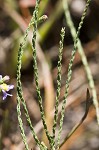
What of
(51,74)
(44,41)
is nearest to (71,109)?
(51,74)

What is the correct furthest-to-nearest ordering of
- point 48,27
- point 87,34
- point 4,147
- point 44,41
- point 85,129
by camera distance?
point 87,34, point 44,41, point 48,27, point 85,129, point 4,147

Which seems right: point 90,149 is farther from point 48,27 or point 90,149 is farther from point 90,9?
point 90,9

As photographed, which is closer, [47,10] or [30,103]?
[30,103]

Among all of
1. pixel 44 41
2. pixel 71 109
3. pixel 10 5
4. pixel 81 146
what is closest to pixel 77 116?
pixel 71 109

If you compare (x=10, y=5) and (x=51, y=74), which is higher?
(x=10, y=5)

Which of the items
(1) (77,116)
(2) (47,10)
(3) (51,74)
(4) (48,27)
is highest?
(2) (47,10)

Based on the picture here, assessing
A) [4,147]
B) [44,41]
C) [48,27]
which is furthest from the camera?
[44,41]
